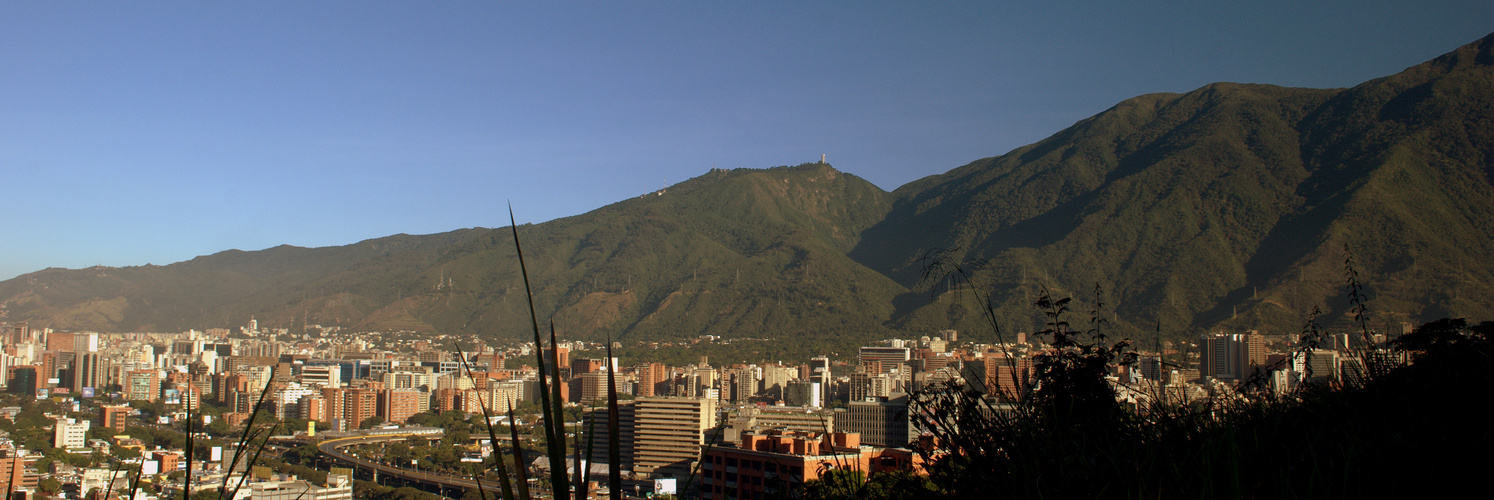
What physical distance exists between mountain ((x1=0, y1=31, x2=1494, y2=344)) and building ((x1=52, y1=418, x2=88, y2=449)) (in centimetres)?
1188

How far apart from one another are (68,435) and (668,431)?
1436 centimetres

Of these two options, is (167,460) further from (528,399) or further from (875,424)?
(528,399)

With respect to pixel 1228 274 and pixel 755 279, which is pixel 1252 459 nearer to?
pixel 1228 274

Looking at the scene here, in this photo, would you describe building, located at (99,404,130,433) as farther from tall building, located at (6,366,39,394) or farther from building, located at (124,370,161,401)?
tall building, located at (6,366,39,394)

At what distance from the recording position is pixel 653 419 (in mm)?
24516

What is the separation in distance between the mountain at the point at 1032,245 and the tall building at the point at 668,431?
132 inches

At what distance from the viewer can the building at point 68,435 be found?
2417cm

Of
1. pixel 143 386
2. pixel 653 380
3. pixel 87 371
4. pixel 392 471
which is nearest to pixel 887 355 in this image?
pixel 653 380

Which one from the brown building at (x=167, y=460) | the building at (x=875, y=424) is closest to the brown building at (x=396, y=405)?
the brown building at (x=167, y=460)

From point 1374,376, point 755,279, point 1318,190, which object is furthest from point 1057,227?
point 1374,376

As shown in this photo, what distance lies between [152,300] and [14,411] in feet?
260

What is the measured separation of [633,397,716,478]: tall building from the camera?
23047 millimetres

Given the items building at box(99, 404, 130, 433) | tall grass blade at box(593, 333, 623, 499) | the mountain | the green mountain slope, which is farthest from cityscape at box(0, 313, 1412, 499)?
the green mountain slope

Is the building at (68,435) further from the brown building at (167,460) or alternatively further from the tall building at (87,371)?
the tall building at (87,371)
